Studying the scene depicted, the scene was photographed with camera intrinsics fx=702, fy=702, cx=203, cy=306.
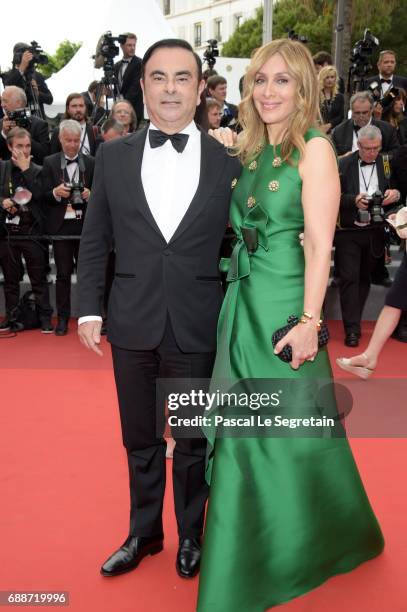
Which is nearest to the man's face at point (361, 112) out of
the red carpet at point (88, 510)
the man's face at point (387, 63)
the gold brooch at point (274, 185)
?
the man's face at point (387, 63)

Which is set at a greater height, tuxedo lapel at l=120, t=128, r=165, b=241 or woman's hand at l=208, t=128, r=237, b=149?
woman's hand at l=208, t=128, r=237, b=149

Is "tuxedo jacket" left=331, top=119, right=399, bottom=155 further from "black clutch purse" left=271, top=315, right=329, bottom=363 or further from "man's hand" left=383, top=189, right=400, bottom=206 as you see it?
"black clutch purse" left=271, top=315, right=329, bottom=363

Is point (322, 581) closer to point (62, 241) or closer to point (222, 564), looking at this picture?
point (222, 564)

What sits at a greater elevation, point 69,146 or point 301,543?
point 69,146

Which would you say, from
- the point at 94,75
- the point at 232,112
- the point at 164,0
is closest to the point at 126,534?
the point at 232,112

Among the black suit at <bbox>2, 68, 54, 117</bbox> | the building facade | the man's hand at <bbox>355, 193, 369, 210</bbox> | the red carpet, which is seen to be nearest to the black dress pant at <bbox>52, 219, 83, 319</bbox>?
the red carpet

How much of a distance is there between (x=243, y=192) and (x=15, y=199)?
4172 mm

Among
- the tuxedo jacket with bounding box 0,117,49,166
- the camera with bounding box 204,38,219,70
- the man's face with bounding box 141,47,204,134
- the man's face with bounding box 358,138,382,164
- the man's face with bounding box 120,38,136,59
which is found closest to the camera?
the man's face with bounding box 141,47,204,134

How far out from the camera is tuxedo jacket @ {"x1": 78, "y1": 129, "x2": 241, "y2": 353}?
2.34m

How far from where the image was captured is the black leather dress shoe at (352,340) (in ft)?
19.5

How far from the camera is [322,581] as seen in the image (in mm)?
2547

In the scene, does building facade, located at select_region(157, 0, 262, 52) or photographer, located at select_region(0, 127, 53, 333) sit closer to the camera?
photographer, located at select_region(0, 127, 53, 333)

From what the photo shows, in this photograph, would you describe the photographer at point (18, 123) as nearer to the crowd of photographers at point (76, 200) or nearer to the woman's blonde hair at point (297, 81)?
the crowd of photographers at point (76, 200)

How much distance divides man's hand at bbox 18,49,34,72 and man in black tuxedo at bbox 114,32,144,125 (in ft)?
3.48
